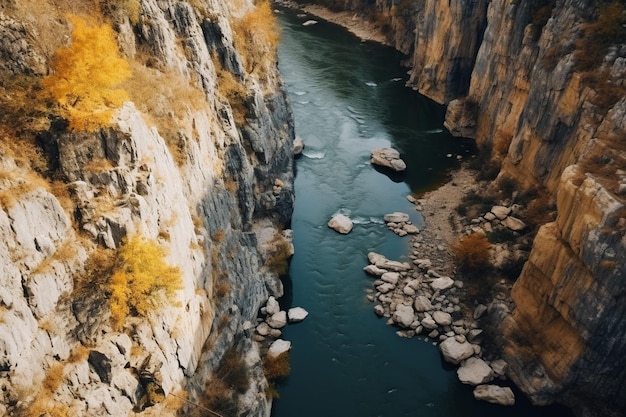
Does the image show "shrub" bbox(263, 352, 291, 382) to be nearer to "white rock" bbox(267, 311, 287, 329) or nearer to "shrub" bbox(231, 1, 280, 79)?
"white rock" bbox(267, 311, 287, 329)

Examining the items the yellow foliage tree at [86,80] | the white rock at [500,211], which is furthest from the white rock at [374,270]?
the yellow foliage tree at [86,80]

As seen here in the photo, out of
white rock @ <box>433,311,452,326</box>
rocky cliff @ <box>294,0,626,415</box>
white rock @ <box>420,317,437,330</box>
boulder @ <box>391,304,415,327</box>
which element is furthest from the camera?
boulder @ <box>391,304,415,327</box>

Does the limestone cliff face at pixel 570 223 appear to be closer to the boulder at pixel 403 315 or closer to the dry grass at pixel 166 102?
the boulder at pixel 403 315

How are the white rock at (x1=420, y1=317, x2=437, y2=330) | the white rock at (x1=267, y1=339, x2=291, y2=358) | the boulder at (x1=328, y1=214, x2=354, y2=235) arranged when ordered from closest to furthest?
the white rock at (x1=267, y1=339, x2=291, y2=358) → the white rock at (x1=420, y1=317, x2=437, y2=330) → the boulder at (x1=328, y1=214, x2=354, y2=235)

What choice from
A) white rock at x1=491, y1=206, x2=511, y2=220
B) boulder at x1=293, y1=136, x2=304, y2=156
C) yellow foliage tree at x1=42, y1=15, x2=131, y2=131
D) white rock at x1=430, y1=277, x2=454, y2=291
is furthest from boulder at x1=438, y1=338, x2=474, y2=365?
boulder at x1=293, y1=136, x2=304, y2=156

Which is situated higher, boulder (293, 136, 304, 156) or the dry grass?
the dry grass

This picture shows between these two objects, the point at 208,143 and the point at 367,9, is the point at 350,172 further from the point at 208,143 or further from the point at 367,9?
the point at 367,9

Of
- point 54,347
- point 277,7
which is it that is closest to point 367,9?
point 277,7

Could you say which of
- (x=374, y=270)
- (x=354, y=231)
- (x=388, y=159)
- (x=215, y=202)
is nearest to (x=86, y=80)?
(x=215, y=202)
